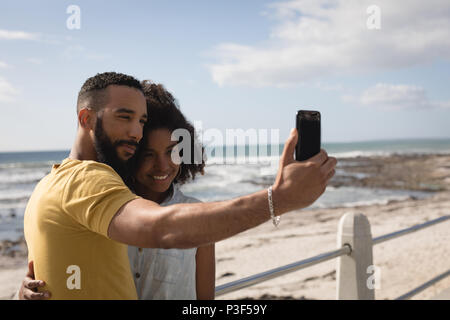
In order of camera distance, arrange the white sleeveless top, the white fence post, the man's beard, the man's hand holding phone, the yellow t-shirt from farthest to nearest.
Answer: the white fence post
the white sleeveless top
the man's beard
the yellow t-shirt
the man's hand holding phone

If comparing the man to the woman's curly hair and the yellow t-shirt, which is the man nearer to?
the yellow t-shirt

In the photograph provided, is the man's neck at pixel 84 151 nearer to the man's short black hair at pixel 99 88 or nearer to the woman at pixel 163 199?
the man's short black hair at pixel 99 88

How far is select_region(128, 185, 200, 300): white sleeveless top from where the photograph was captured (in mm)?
1620

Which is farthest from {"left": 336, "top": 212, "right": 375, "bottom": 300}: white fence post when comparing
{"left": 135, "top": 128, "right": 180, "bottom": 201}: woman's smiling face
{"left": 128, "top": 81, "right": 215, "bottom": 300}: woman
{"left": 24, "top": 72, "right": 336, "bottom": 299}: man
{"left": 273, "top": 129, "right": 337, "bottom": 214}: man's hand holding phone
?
{"left": 273, "top": 129, "right": 337, "bottom": 214}: man's hand holding phone

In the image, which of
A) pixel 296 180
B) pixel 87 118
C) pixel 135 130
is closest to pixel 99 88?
pixel 87 118

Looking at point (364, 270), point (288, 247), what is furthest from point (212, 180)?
point (364, 270)

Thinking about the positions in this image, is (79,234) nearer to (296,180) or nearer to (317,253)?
(296,180)

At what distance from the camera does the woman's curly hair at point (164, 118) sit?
1.91m

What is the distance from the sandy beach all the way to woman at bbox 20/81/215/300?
628cm

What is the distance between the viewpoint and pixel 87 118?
5.02ft

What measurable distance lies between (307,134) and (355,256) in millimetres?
2706

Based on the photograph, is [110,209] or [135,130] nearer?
[110,209]

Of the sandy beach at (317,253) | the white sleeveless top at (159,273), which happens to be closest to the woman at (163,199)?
the white sleeveless top at (159,273)
